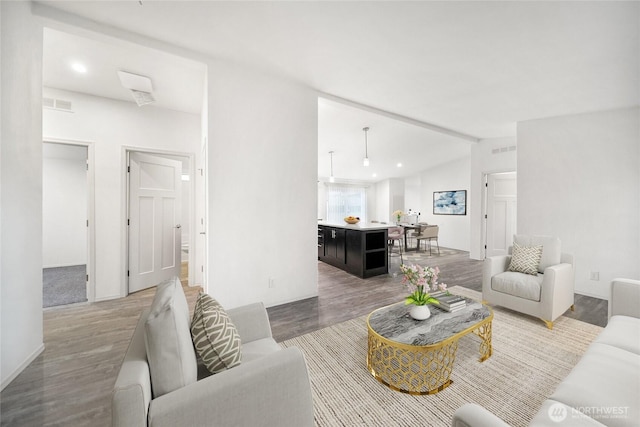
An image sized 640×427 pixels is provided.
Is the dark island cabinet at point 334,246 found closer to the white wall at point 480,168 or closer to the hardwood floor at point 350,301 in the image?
the hardwood floor at point 350,301

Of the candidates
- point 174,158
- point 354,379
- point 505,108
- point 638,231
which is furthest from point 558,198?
point 174,158

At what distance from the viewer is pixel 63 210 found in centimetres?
526

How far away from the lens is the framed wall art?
736cm

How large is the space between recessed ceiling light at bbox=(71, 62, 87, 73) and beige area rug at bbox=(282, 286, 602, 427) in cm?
359

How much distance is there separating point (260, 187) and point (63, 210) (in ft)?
17.2

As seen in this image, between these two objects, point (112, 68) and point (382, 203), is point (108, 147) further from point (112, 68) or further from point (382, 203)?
point (382, 203)

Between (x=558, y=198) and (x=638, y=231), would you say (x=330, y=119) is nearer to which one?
(x=558, y=198)

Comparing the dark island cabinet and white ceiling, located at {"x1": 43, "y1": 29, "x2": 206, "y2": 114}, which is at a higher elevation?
white ceiling, located at {"x1": 43, "y1": 29, "x2": 206, "y2": 114}

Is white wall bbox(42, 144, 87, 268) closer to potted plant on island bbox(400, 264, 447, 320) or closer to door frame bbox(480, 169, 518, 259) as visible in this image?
potted plant on island bbox(400, 264, 447, 320)

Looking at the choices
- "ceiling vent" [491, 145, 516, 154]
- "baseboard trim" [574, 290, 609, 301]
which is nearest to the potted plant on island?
"baseboard trim" [574, 290, 609, 301]

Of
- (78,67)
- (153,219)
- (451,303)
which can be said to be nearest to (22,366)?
(153,219)

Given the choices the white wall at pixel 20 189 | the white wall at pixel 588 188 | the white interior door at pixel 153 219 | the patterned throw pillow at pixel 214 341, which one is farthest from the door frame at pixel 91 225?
the white wall at pixel 588 188

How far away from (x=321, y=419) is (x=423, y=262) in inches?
192

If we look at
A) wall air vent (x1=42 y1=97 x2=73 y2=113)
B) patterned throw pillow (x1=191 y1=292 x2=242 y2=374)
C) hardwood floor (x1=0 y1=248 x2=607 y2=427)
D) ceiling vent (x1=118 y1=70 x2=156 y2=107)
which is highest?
ceiling vent (x1=118 y1=70 x2=156 y2=107)
